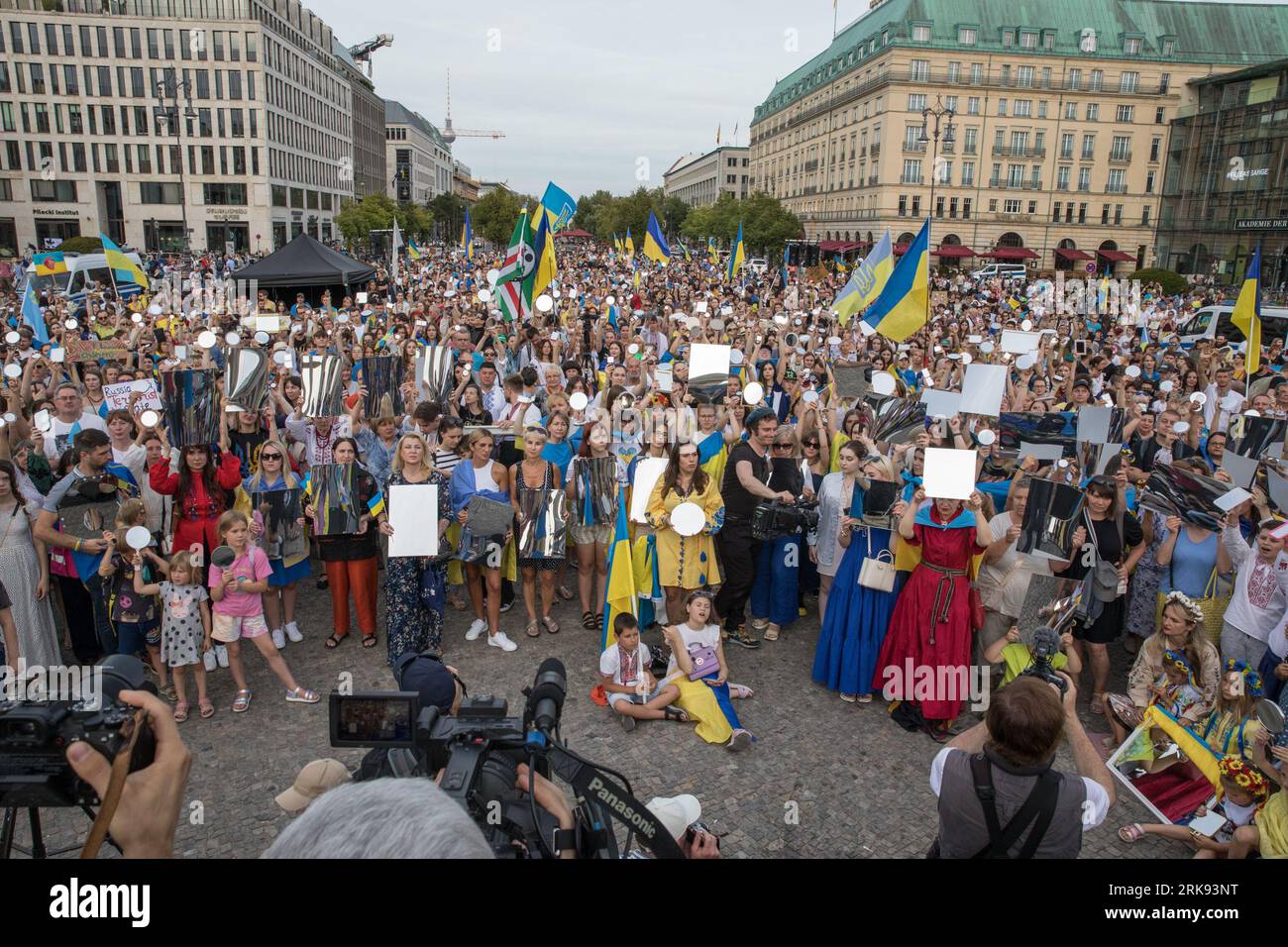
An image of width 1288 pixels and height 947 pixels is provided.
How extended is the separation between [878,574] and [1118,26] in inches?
3290

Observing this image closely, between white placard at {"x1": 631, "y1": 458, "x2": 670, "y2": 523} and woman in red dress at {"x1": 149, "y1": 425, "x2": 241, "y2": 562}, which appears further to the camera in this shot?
white placard at {"x1": 631, "y1": 458, "x2": 670, "y2": 523}

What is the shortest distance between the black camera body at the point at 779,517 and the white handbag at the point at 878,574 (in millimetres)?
770

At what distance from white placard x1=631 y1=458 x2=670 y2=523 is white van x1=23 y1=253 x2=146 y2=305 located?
1486 cm

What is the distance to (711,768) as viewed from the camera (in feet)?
17.0

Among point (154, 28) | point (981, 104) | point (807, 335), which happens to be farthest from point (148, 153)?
point (807, 335)

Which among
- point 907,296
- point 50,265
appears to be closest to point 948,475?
point 907,296

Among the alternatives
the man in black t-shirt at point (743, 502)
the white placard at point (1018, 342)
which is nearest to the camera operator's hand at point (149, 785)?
the man in black t-shirt at point (743, 502)

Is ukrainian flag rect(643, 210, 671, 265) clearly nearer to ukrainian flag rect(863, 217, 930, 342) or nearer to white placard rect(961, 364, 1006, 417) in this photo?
ukrainian flag rect(863, 217, 930, 342)

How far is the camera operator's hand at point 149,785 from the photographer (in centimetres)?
238

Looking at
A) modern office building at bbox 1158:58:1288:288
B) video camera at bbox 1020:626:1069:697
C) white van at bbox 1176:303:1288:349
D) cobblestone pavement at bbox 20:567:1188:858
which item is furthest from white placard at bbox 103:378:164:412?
modern office building at bbox 1158:58:1288:288

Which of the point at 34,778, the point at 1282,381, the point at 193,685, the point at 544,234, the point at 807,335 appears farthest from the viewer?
the point at 807,335

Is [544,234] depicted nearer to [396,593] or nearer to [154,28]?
[396,593]

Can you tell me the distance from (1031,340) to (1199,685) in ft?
25.0

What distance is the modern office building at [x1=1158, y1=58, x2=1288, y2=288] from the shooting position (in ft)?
160
